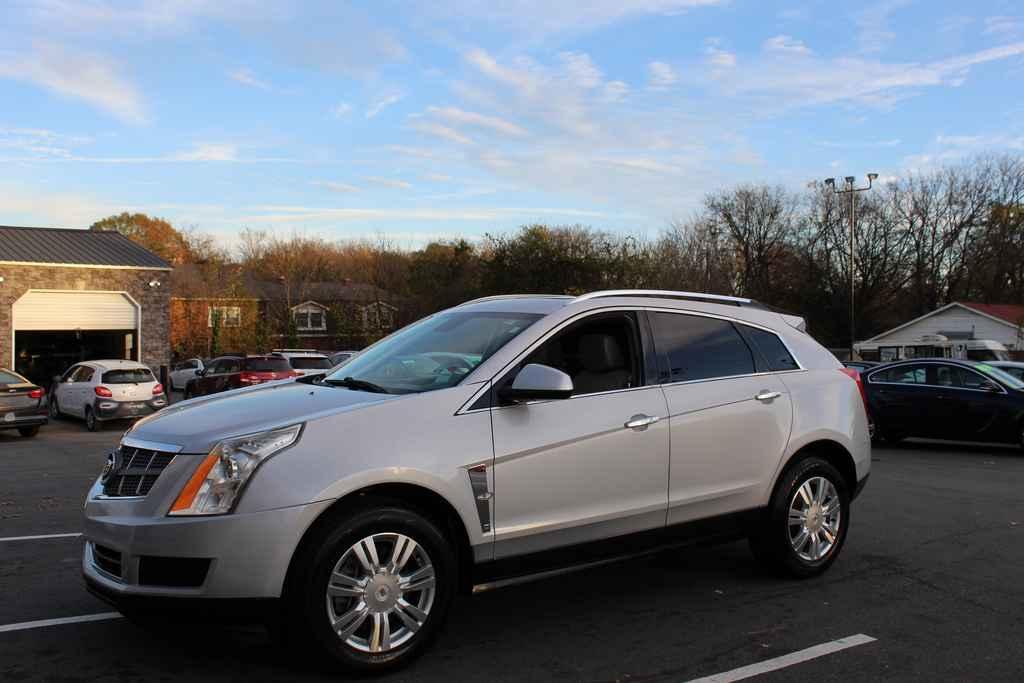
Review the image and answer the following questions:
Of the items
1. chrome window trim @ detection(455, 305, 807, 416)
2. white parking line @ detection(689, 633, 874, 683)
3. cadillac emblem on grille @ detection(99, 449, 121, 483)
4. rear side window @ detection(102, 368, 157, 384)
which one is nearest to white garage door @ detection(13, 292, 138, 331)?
rear side window @ detection(102, 368, 157, 384)

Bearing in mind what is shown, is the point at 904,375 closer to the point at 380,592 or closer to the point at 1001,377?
the point at 1001,377

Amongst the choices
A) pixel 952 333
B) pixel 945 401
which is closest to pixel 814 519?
pixel 945 401

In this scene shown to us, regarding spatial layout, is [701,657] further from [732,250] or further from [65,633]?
[732,250]

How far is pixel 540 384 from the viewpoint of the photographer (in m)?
4.44

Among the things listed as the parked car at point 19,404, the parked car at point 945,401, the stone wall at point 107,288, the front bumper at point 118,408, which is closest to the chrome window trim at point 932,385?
the parked car at point 945,401

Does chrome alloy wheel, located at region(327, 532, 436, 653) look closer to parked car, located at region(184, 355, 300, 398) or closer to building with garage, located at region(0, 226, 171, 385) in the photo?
parked car, located at region(184, 355, 300, 398)

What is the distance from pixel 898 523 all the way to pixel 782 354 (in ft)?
9.43

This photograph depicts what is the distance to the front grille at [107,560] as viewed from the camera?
4086 mm

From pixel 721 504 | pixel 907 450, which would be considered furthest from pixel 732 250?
pixel 721 504

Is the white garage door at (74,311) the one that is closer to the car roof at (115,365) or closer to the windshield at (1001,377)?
the car roof at (115,365)

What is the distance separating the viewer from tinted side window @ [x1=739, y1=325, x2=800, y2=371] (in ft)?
19.3

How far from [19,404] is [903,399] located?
54.1 ft

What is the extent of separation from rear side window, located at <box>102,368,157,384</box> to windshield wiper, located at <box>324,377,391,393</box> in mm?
16831

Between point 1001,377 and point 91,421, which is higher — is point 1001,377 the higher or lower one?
the higher one
